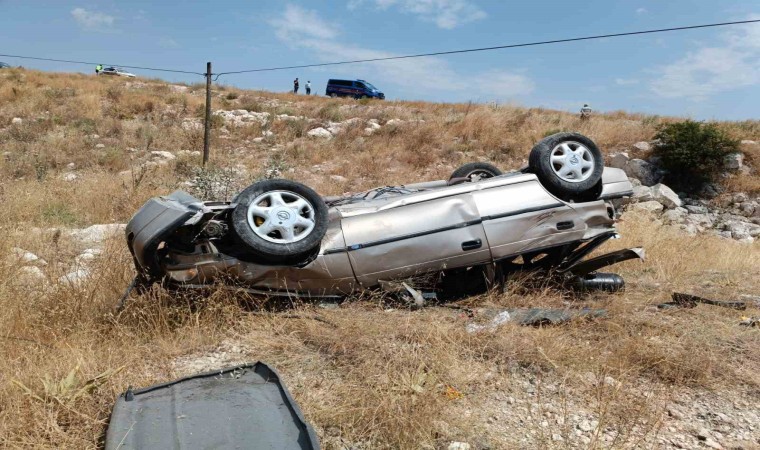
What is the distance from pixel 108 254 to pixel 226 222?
1.69 metres

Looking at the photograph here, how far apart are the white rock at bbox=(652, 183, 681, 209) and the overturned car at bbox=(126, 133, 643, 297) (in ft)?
27.2

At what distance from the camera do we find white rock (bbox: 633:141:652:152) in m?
14.5

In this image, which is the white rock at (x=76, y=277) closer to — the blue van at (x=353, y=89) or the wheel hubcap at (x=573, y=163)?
the wheel hubcap at (x=573, y=163)

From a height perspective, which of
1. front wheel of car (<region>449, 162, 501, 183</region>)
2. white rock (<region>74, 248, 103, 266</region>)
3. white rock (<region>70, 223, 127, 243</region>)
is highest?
front wheel of car (<region>449, 162, 501, 183</region>)

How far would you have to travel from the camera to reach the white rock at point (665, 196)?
12.1 meters

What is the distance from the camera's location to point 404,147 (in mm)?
15273

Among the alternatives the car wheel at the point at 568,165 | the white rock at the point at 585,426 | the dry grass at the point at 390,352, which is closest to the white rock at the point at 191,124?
the dry grass at the point at 390,352

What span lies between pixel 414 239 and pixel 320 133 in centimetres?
1293

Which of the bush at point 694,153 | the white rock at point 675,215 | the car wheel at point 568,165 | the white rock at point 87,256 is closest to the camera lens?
the car wheel at point 568,165

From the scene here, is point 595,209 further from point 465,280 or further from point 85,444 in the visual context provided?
point 85,444

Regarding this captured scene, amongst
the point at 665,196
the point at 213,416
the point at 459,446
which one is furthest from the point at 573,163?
the point at 665,196

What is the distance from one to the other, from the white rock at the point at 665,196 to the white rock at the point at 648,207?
43cm

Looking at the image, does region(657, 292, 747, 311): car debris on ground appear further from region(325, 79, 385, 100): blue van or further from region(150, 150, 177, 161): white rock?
region(325, 79, 385, 100): blue van

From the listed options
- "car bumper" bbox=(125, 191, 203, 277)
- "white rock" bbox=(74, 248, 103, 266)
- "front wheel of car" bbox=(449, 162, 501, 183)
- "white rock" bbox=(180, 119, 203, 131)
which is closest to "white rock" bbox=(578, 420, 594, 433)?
"car bumper" bbox=(125, 191, 203, 277)
